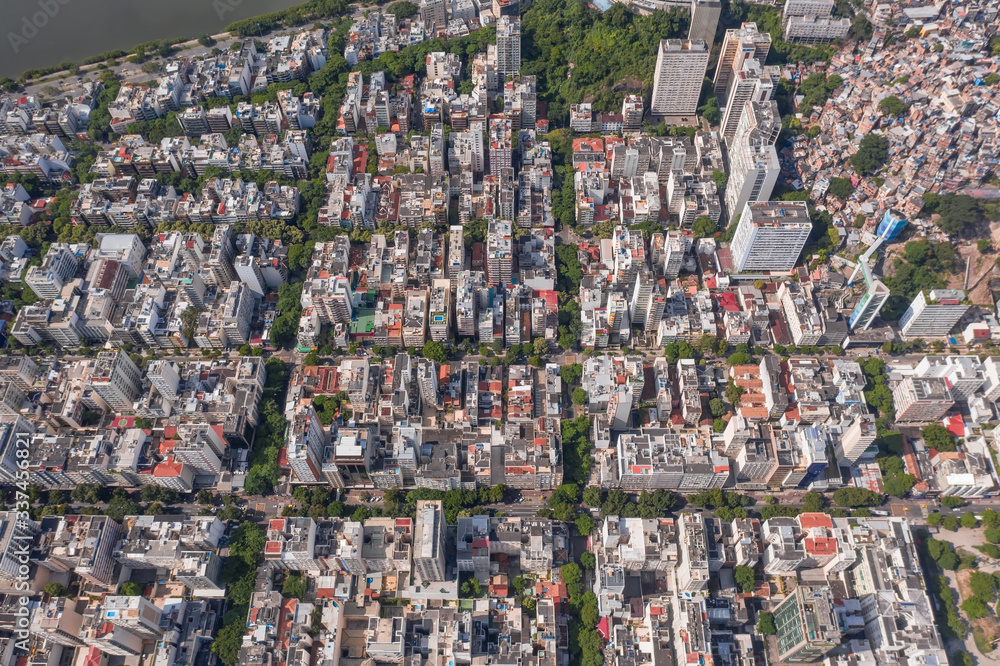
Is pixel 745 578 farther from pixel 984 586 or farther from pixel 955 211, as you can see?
pixel 955 211

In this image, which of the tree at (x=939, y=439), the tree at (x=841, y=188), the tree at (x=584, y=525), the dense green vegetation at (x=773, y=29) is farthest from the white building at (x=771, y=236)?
the tree at (x=584, y=525)

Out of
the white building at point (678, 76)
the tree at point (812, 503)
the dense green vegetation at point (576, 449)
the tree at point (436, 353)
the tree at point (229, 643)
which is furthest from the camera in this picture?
the white building at point (678, 76)

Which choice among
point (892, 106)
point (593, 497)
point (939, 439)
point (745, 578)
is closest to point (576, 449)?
point (593, 497)

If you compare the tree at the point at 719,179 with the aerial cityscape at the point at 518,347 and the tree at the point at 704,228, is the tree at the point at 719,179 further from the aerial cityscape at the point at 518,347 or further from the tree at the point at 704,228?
the tree at the point at 704,228

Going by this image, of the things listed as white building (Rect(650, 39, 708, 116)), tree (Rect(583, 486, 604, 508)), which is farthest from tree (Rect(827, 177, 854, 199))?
tree (Rect(583, 486, 604, 508))

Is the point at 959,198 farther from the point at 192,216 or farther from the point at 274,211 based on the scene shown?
the point at 192,216
